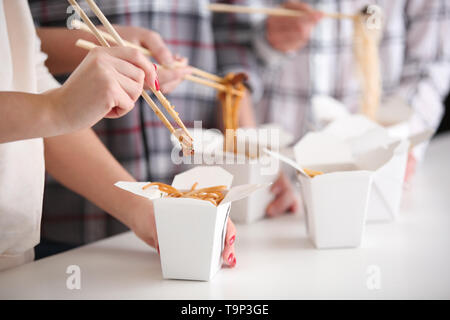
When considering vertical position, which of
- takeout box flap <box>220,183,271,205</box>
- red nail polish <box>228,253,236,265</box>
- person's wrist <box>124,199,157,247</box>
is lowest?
red nail polish <box>228,253,236,265</box>

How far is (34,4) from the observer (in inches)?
39.5

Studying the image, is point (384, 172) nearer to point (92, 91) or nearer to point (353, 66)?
point (92, 91)

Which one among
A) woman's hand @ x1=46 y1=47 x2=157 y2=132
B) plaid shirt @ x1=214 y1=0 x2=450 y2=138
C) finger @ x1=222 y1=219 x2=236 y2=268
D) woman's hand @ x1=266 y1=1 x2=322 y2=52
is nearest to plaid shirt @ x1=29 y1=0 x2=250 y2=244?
woman's hand @ x1=266 y1=1 x2=322 y2=52

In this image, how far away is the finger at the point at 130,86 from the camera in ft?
1.64

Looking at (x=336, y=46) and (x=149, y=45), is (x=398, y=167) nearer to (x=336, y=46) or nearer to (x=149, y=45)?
(x=149, y=45)

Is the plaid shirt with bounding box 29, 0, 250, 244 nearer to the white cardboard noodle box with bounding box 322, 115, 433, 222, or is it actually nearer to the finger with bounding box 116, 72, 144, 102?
the white cardboard noodle box with bounding box 322, 115, 433, 222

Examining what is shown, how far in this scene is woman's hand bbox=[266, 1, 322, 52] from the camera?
114 cm

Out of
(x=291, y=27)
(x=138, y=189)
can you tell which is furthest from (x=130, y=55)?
(x=291, y=27)

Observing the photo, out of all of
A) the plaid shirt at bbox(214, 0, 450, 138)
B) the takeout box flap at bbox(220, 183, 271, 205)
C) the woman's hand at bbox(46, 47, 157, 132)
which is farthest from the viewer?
the plaid shirt at bbox(214, 0, 450, 138)

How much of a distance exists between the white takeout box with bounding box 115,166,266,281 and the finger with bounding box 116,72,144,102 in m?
0.12

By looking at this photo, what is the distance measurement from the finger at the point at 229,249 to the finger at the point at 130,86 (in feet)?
0.74

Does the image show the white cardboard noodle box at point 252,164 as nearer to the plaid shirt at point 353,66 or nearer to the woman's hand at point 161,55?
the woman's hand at point 161,55

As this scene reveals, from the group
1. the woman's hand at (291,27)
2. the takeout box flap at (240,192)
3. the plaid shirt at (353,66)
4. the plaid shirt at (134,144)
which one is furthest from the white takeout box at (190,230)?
the plaid shirt at (353,66)

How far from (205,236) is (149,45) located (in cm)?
35
